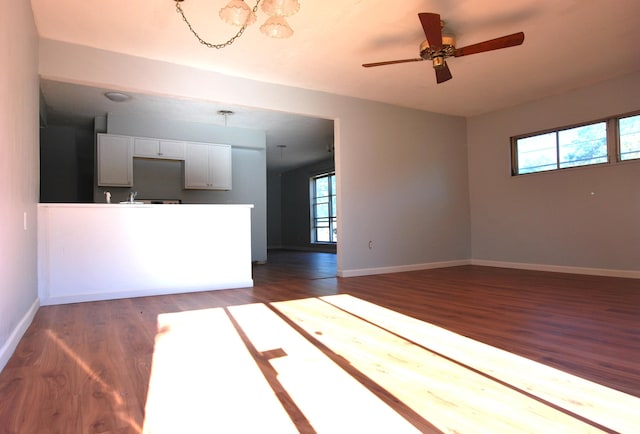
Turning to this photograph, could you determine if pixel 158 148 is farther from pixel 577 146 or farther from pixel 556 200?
pixel 577 146

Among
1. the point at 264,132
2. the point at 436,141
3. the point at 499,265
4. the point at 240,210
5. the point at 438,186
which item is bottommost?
the point at 499,265

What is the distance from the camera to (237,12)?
2535 mm

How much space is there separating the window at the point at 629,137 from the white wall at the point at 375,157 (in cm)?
216

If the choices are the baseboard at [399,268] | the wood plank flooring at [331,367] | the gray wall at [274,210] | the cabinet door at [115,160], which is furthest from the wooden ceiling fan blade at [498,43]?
the gray wall at [274,210]

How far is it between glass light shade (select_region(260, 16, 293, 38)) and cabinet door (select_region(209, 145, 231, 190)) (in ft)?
13.7

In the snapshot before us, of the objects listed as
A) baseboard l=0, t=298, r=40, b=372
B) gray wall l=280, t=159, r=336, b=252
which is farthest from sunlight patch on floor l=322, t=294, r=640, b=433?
gray wall l=280, t=159, r=336, b=252

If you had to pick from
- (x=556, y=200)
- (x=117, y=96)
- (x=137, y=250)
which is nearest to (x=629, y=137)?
(x=556, y=200)

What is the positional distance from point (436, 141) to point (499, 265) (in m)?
2.24

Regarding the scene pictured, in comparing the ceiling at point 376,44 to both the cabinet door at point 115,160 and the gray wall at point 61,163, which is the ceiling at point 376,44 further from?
the gray wall at point 61,163

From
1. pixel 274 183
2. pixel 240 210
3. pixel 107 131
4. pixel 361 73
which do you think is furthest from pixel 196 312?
pixel 274 183

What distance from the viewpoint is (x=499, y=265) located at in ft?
19.7

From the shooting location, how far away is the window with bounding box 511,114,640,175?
4.70m

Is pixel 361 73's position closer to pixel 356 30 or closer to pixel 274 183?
pixel 356 30

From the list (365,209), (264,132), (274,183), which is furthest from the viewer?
(274,183)
